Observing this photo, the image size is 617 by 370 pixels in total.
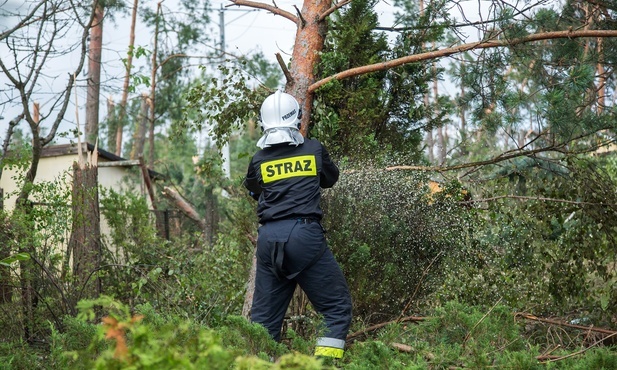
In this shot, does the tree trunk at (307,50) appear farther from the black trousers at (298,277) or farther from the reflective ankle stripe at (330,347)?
the reflective ankle stripe at (330,347)

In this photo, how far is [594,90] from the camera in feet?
19.8

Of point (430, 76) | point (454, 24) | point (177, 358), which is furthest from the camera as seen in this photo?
point (430, 76)

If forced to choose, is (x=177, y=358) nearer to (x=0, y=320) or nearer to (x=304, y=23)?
(x=0, y=320)

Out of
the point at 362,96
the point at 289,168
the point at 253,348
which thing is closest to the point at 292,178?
the point at 289,168

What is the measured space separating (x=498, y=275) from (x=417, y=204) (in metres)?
0.97

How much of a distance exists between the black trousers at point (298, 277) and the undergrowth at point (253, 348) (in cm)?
34

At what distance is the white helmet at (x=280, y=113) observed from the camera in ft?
16.5

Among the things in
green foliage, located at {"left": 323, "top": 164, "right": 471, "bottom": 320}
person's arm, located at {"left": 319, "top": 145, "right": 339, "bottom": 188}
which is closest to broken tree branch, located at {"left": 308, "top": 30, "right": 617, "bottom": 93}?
green foliage, located at {"left": 323, "top": 164, "right": 471, "bottom": 320}

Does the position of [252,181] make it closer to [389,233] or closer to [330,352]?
[330,352]

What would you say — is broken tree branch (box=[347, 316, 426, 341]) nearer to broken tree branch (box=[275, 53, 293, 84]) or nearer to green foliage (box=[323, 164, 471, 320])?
green foliage (box=[323, 164, 471, 320])

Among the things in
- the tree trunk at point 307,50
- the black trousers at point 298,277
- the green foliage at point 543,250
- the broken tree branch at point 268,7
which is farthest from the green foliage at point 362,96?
the black trousers at point 298,277

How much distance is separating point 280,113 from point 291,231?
0.85 m

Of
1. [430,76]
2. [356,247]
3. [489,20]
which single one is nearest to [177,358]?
[356,247]

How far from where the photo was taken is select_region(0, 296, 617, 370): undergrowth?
6.18 feet
